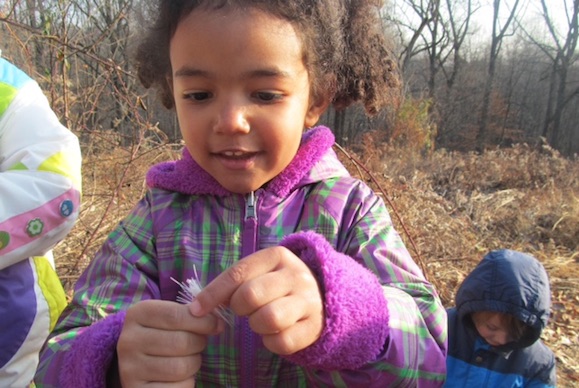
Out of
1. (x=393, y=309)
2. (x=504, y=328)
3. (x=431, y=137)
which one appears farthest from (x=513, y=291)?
(x=431, y=137)

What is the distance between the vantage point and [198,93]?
1049 mm

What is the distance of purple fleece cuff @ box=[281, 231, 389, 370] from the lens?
0.81 meters

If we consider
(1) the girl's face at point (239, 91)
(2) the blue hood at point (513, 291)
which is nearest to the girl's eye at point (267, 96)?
(1) the girl's face at point (239, 91)

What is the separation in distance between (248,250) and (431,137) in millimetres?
14845

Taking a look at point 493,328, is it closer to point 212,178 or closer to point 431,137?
point 212,178

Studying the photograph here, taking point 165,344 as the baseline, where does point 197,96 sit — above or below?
above

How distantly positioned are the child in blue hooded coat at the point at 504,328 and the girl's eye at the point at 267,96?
4.58 feet

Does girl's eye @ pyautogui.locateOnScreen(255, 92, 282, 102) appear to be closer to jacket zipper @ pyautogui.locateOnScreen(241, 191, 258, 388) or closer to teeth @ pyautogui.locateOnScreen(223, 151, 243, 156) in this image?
teeth @ pyautogui.locateOnScreen(223, 151, 243, 156)

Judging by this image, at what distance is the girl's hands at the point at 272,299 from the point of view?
2.37ft

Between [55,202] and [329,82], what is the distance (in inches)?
32.8

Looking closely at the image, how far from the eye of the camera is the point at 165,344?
771mm

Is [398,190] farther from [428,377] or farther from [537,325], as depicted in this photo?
[428,377]

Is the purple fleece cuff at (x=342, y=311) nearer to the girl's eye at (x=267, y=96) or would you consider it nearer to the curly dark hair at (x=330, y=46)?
the girl's eye at (x=267, y=96)

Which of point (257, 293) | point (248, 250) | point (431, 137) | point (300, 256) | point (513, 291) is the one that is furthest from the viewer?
point (431, 137)
